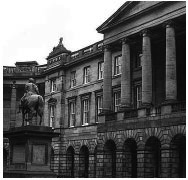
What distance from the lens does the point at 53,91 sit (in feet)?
181

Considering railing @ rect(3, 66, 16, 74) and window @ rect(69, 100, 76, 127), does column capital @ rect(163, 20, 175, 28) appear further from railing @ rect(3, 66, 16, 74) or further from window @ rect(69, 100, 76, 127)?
railing @ rect(3, 66, 16, 74)

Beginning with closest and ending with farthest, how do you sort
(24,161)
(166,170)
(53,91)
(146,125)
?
(24,161) → (166,170) → (146,125) → (53,91)

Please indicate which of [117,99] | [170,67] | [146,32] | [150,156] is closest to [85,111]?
[117,99]

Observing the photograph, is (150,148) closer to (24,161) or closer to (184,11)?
(184,11)

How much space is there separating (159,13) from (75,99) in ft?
65.4

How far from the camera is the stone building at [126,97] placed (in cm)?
3194

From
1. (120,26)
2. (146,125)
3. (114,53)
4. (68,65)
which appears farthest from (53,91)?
(146,125)

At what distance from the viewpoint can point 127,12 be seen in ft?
121

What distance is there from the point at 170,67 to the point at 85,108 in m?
18.5

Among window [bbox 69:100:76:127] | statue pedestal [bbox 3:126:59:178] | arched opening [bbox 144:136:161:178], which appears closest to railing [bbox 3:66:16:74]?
window [bbox 69:100:76:127]

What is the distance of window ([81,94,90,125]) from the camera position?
158ft

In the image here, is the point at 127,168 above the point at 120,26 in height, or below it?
below

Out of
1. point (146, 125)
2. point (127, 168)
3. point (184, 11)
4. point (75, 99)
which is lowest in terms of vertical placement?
point (127, 168)

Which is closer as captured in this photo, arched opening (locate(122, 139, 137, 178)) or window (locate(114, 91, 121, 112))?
arched opening (locate(122, 139, 137, 178))
